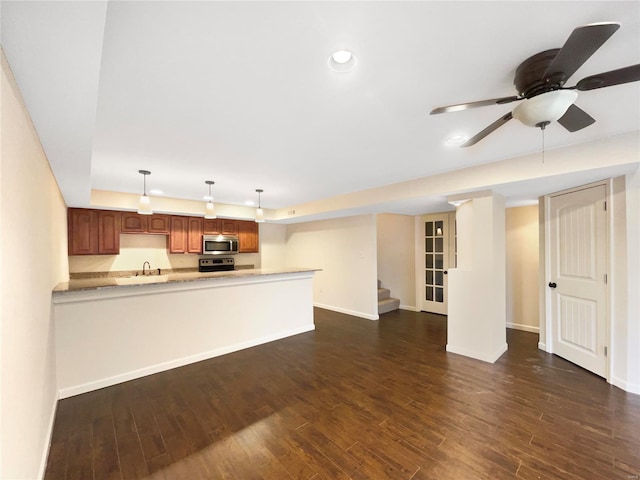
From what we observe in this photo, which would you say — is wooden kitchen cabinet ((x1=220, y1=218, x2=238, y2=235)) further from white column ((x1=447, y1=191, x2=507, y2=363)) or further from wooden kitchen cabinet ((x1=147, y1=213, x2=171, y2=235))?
white column ((x1=447, y1=191, x2=507, y2=363))

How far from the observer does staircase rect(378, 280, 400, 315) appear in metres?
5.70

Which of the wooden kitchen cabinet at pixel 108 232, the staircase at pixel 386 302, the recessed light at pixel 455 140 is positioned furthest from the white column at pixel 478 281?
the wooden kitchen cabinet at pixel 108 232

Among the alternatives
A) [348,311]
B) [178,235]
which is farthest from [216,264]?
[348,311]

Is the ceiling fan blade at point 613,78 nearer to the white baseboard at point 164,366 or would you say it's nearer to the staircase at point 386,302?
the white baseboard at point 164,366

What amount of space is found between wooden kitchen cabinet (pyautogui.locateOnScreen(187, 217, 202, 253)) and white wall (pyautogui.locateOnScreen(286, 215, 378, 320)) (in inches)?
95.6

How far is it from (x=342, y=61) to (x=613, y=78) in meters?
1.26

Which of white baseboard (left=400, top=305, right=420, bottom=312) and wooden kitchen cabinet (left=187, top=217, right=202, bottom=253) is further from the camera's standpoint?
white baseboard (left=400, top=305, right=420, bottom=312)

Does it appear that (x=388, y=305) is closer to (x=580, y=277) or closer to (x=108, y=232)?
(x=580, y=277)

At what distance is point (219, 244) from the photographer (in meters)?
5.84

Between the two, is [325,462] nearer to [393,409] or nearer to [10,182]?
[393,409]

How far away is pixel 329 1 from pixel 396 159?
6.54ft

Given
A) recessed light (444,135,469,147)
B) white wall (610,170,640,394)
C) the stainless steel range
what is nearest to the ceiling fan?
recessed light (444,135,469,147)

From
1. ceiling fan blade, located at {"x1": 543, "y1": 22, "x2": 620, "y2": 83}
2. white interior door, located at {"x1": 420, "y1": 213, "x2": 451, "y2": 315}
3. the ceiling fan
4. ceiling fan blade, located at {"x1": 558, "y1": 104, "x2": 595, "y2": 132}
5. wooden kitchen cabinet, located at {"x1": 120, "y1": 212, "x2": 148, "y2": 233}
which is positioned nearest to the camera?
ceiling fan blade, located at {"x1": 543, "y1": 22, "x2": 620, "y2": 83}

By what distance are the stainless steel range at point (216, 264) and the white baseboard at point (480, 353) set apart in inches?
190
